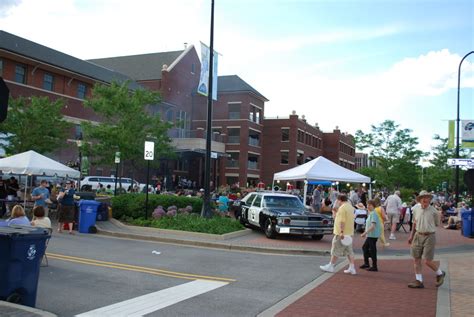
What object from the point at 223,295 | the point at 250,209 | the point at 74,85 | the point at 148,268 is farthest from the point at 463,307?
the point at 74,85

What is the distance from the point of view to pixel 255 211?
54.2ft

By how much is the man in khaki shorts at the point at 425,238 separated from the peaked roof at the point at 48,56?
28232mm

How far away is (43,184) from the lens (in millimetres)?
15578

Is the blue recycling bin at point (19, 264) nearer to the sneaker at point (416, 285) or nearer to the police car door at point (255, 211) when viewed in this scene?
the sneaker at point (416, 285)

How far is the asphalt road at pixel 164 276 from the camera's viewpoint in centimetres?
690

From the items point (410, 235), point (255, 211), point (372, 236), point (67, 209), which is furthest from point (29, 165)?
point (410, 235)

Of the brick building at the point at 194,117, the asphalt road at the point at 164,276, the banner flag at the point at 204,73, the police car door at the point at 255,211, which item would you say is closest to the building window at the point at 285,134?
the brick building at the point at 194,117

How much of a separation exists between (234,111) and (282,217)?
46814 mm

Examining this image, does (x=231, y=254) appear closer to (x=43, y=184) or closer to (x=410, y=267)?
(x=410, y=267)

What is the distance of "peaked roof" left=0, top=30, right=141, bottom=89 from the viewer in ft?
119

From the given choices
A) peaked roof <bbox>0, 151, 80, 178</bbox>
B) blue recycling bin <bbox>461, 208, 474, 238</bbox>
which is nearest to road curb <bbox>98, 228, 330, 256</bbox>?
peaked roof <bbox>0, 151, 80, 178</bbox>

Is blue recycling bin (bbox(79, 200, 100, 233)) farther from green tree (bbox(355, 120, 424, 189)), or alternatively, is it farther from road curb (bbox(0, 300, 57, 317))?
green tree (bbox(355, 120, 424, 189))

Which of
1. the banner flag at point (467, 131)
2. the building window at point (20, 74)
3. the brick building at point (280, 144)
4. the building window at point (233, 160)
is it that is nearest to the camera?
the banner flag at point (467, 131)

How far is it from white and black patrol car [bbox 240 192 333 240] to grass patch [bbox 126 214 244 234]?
2.74 feet
